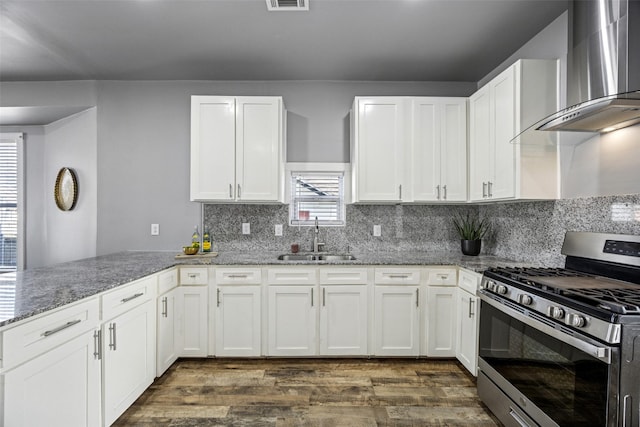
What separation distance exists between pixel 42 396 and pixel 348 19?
2.70 metres

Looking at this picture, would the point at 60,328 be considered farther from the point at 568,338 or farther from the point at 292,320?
the point at 568,338

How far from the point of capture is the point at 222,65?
3.22 metres

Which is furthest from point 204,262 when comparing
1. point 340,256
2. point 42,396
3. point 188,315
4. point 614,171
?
point 614,171

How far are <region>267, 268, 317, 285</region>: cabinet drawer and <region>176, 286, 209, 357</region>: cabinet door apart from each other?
1.83 feet

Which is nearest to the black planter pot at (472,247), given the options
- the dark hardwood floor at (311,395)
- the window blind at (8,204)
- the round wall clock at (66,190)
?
the dark hardwood floor at (311,395)

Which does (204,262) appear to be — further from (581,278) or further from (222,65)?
(581,278)

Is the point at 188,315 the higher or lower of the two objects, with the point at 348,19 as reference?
lower

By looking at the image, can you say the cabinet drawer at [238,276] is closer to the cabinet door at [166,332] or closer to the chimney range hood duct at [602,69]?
the cabinet door at [166,332]

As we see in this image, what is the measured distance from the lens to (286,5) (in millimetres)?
2285

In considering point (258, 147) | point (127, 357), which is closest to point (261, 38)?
point (258, 147)

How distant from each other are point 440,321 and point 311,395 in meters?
1.23

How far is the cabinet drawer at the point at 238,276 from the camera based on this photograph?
2.96m

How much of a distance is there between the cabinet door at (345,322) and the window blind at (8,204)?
358 cm

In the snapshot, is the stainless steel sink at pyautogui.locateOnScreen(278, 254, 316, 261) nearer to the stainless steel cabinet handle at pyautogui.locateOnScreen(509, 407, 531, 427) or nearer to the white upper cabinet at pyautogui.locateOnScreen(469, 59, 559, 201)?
the white upper cabinet at pyautogui.locateOnScreen(469, 59, 559, 201)
